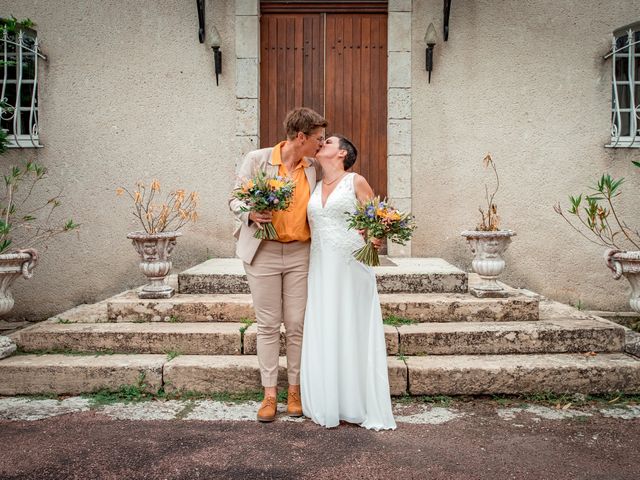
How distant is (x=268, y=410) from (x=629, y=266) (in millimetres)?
3264

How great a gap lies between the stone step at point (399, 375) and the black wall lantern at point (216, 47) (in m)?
3.65

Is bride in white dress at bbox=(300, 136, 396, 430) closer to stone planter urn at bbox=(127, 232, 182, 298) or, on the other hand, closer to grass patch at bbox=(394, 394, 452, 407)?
grass patch at bbox=(394, 394, 452, 407)

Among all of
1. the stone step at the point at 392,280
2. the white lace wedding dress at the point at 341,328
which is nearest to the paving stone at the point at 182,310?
the stone step at the point at 392,280

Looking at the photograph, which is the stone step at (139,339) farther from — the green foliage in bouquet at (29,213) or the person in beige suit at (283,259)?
the green foliage in bouquet at (29,213)

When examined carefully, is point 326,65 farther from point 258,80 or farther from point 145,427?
point 145,427

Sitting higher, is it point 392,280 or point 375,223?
point 375,223

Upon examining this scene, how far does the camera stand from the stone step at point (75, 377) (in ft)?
13.1

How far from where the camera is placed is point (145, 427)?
11.1ft

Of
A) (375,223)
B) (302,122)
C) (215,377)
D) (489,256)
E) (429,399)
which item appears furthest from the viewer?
(489,256)

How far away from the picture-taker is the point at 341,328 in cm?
347

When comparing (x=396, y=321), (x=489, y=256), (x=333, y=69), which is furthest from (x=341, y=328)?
(x=333, y=69)

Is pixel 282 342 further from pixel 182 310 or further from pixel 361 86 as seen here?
pixel 361 86

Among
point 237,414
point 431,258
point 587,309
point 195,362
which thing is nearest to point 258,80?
point 431,258

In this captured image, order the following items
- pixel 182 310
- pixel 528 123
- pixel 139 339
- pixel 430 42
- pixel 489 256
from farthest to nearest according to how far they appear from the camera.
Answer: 1. pixel 528 123
2. pixel 430 42
3. pixel 489 256
4. pixel 182 310
5. pixel 139 339
